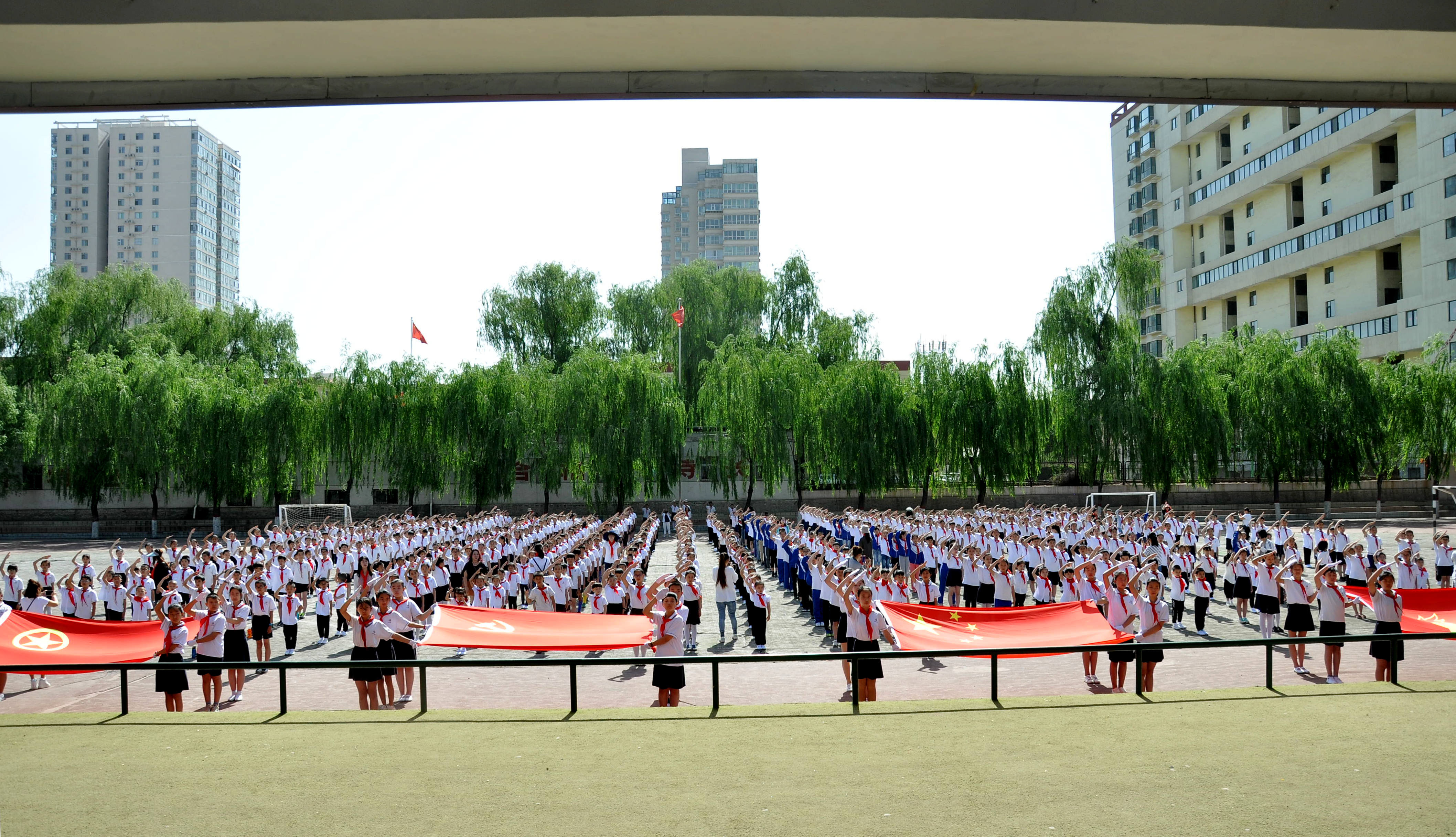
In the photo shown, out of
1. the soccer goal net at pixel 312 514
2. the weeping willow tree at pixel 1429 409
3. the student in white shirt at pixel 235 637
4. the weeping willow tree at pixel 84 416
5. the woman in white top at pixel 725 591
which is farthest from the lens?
the weeping willow tree at pixel 1429 409

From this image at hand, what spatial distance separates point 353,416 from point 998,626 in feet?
111

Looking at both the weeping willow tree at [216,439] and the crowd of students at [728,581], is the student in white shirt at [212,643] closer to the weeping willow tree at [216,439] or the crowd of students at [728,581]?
the crowd of students at [728,581]

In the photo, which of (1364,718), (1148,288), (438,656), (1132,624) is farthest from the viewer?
(1148,288)

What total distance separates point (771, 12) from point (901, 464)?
120 ft

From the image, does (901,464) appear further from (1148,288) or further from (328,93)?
→ (328,93)

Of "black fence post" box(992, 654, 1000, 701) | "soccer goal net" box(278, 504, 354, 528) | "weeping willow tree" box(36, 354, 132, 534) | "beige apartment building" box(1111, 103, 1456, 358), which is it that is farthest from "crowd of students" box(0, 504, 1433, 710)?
"beige apartment building" box(1111, 103, 1456, 358)

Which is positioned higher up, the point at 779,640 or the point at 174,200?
the point at 174,200

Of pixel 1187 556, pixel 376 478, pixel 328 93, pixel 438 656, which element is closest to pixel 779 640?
pixel 438 656

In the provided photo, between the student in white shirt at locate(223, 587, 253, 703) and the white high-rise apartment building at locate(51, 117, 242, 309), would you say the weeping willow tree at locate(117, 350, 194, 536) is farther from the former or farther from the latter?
the white high-rise apartment building at locate(51, 117, 242, 309)

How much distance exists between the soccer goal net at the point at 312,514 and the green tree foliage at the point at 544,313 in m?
12.5

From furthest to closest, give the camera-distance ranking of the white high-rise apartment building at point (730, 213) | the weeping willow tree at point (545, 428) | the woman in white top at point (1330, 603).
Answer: the white high-rise apartment building at point (730, 213)
the weeping willow tree at point (545, 428)
the woman in white top at point (1330, 603)

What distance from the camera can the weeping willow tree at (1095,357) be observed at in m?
39.8

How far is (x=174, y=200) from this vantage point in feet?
402

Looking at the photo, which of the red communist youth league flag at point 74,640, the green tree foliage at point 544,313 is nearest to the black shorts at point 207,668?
the red communist youth league flag at point 74,640
